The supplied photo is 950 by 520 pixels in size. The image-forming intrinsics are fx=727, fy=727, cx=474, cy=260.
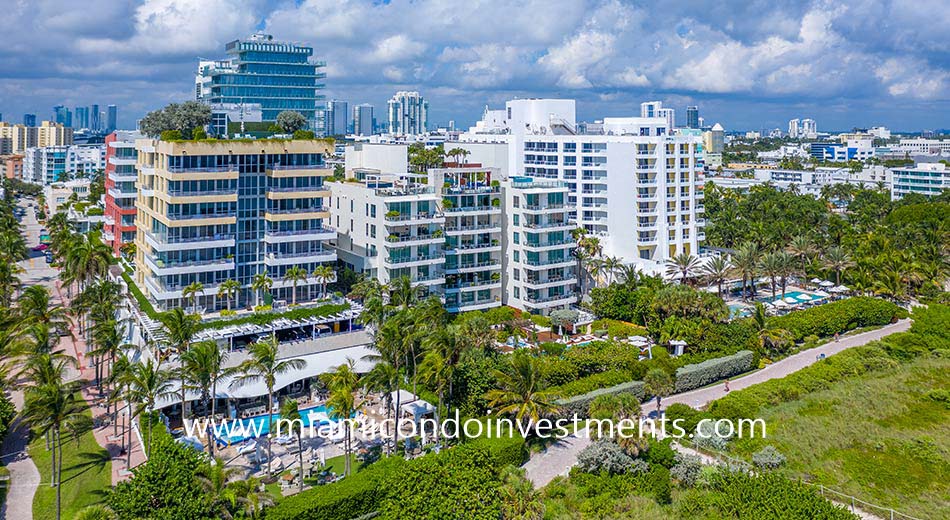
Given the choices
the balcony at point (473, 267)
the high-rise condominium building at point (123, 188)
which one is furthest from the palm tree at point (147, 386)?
the high-rise condominium building at point (123, 188)

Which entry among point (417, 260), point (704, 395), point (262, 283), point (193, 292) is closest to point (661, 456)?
point (704, 395)

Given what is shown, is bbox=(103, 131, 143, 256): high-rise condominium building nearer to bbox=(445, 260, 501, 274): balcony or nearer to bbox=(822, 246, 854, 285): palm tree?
bbox=(445, 260, 501, 274): balcony

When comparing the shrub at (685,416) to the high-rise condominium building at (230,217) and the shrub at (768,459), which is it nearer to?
the shrub at (768,459)

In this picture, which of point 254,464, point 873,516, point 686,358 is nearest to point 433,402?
point 254,464

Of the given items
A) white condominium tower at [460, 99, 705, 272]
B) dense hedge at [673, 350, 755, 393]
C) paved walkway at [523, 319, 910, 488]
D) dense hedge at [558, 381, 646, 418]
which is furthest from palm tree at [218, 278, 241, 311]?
white condominium tower at [460, 99, 705, 272]

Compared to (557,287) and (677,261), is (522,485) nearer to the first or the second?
(557,287)

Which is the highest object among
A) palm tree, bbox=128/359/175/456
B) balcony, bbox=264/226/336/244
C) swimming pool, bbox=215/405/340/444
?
balcony, bbox=264/226/336/244
